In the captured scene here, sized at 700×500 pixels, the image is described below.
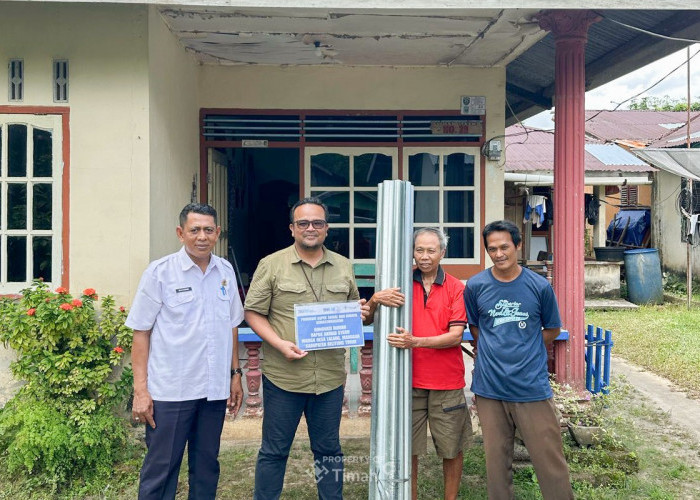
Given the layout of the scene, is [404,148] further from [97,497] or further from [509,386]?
[97,497]

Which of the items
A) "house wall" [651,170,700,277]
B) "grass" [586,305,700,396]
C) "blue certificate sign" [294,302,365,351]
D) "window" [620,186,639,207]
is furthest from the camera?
"window" [620,186,639,207]

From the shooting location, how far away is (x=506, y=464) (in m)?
2.89

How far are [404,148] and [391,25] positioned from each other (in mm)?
1552

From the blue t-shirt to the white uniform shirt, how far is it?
50.3 inches

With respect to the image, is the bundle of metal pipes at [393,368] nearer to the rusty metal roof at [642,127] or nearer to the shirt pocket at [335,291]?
the shirt pocket at [335,291]

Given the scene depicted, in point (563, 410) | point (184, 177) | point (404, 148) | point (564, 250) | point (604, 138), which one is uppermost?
point (604, 138)

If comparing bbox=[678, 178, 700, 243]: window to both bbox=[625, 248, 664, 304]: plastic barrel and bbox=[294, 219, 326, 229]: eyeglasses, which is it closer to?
bbox=[625, 248, 664, 304]: plastic barrel

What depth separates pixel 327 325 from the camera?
105 inches

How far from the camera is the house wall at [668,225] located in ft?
41.4

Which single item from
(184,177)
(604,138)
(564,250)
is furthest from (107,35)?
(604,138)

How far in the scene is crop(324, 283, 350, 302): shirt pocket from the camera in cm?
288

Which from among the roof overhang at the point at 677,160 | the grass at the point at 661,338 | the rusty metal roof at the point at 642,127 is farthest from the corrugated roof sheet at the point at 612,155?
the roof overhang at the point at 677,160

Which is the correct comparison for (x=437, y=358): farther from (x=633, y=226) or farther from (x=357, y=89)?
(x=633, y=226)

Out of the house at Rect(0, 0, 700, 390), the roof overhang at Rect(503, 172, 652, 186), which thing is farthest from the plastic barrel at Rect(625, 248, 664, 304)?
the house at Rect(0, 0, 700, 390)
